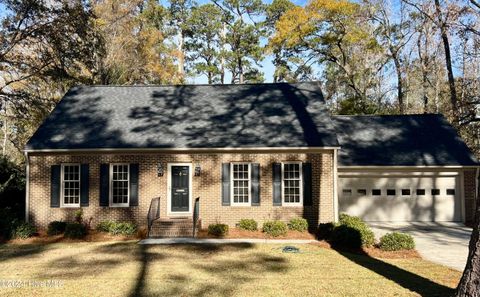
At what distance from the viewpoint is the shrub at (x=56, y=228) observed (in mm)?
15188

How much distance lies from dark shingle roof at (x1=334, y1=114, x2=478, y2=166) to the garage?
0.65m

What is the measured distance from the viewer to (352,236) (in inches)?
499

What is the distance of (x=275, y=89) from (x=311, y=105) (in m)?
2.34

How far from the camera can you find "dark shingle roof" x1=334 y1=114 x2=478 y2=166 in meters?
18.3

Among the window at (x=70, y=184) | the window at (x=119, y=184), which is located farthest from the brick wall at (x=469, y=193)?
the window at (x=70, y=184)

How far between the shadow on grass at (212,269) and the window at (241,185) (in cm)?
292

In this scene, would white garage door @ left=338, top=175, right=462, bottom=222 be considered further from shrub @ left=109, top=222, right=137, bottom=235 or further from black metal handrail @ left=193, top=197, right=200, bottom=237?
shrub @ left=109, top=222, right=137, bottom=235

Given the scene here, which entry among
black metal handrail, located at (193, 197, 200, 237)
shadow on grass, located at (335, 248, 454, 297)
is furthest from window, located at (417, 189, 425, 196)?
black metal handrail, located at (193, 197, 200, 237)

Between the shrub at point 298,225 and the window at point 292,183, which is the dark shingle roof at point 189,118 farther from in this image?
the shrub at point 298,225

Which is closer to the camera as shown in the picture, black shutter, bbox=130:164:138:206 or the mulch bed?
the mulch bed

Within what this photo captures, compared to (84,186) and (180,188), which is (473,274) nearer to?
(180,188)

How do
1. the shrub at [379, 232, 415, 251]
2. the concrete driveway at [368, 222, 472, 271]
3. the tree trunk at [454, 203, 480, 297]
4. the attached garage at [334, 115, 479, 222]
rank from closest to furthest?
the tree trunk at [454, 203, 480, 297] < the concrete driveway at [368, 222, 472, 271] < the shrub at [379, 232, 415, 251] < the attached garage at [334, 115, 479, 222]

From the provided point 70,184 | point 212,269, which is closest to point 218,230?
point 212,269

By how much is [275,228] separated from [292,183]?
2.16 m
